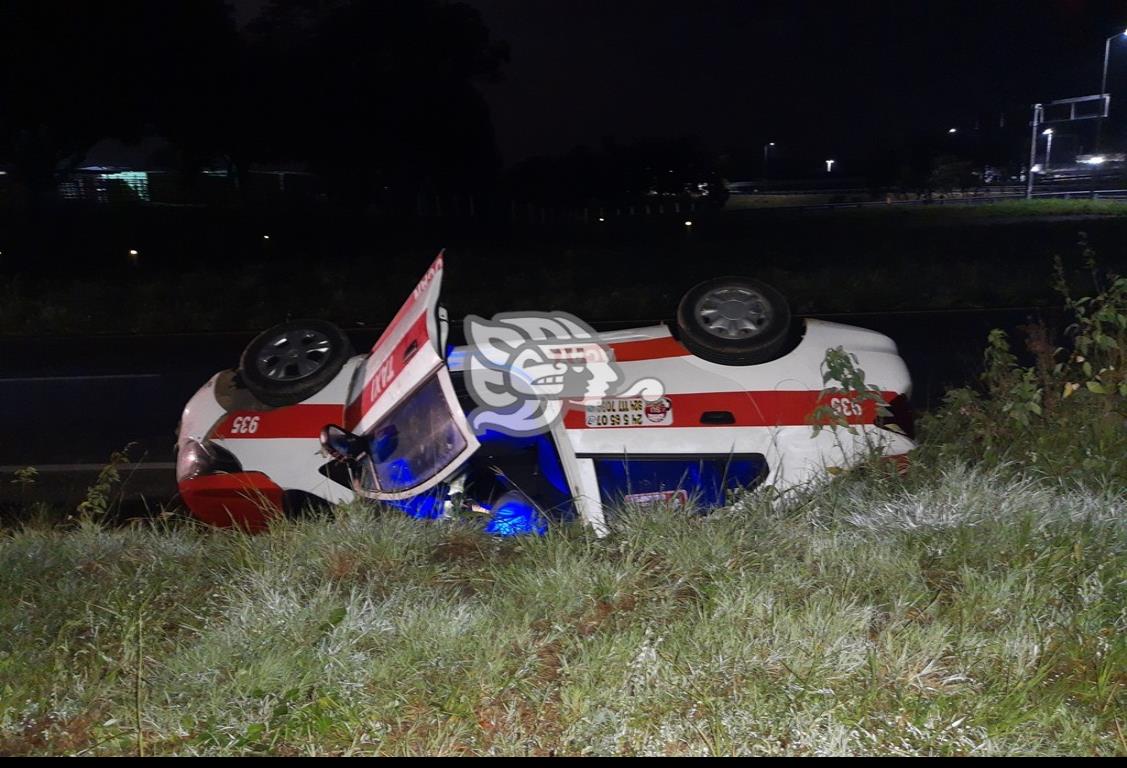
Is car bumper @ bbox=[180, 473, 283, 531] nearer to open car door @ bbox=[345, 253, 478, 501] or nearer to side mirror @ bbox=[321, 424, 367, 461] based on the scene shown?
open car door @ bbox=[345, 253, 478, 501]

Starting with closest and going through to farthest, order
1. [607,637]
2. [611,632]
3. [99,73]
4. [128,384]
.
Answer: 1. [607,637]
2. [611,632]
3. [128,384]
4. [99,73]

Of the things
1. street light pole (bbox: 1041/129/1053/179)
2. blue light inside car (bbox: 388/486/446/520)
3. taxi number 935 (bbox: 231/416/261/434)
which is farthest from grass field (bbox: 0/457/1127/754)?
street light pole (bbox: 1041/129/1053/179)

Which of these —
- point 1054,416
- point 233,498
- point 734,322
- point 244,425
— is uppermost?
point 734,322

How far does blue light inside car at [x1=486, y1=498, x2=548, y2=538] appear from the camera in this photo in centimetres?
450

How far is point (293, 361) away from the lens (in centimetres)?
536

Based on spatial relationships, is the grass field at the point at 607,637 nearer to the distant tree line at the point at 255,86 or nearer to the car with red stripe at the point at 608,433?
the car with red stripe at the point at 608,433

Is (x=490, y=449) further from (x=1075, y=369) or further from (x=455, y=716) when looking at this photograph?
(x=1075, y=369)

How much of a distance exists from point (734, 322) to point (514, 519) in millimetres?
1453

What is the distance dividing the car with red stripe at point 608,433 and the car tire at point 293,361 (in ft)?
0.05

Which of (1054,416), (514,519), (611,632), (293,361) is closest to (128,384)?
(293,361)

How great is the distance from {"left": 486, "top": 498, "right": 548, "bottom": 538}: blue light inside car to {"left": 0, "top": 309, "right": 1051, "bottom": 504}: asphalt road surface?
128 inches

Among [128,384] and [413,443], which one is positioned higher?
[413,443]

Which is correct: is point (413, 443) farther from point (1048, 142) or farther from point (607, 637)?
point (1048, 142)

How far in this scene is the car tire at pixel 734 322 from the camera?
4727mm
